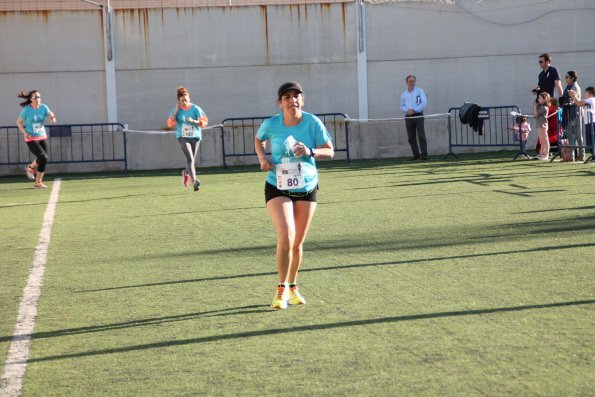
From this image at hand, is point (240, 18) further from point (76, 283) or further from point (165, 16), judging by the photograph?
point (76, 283)

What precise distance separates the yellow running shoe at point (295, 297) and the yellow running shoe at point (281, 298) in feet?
0.37

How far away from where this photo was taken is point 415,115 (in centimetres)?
2536

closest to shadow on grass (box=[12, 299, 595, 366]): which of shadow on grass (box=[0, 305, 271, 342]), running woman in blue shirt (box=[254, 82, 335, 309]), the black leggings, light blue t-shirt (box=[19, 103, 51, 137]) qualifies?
shadow on grass (box=[0, 305, 271, 342])

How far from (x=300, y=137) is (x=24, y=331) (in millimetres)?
2508

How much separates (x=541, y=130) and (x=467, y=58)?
230 inches

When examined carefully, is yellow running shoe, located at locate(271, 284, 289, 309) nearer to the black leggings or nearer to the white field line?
the white field line

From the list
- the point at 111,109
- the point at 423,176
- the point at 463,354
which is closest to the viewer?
the point at 463,354

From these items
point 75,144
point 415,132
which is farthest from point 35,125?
point 415,132

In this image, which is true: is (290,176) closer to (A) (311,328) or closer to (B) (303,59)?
(A) (311,328)

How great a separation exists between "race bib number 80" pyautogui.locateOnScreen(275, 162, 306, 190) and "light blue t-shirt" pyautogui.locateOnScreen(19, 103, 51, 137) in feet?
46.8

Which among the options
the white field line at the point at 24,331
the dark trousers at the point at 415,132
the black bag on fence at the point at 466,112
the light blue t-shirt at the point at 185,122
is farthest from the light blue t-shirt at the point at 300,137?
the dark trousers at the point at 415,132

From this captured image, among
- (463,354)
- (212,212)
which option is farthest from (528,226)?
(463,354)

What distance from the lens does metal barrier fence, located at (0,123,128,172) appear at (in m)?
26.5

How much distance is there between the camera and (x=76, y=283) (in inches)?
382
